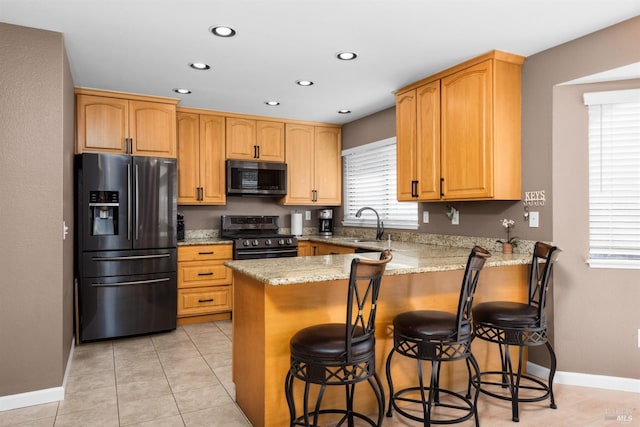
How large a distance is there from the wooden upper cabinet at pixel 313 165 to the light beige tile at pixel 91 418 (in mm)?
3229

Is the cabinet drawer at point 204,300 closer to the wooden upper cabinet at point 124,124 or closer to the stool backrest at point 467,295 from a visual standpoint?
the wooden upper cabinet at point 124,124

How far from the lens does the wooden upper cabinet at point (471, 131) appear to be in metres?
3.04

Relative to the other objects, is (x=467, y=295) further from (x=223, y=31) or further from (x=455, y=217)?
(x=223, y=31)

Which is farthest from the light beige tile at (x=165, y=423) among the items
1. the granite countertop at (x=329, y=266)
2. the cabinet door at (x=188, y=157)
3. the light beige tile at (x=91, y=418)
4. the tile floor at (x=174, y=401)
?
the cabinet door at (x=188, y=157)

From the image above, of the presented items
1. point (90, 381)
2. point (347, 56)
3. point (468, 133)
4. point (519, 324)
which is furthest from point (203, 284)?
point (519, 324)

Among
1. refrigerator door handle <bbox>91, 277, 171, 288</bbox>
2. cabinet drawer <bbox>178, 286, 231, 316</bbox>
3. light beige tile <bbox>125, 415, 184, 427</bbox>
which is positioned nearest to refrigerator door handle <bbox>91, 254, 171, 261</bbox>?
refrigerator door handle <bbox>91, 277, 171, 288</bbox>

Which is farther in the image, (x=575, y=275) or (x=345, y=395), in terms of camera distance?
(x=575, y=275)

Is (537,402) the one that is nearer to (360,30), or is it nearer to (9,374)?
(360,30)

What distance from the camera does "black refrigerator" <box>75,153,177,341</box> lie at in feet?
12.3

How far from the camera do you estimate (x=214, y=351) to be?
362 cm

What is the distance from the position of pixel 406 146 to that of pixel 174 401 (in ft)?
9.10

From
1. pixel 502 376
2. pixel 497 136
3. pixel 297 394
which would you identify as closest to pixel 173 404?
pixel 297 394

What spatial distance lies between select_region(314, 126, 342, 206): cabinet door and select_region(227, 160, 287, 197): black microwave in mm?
520

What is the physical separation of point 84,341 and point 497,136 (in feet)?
12.9
